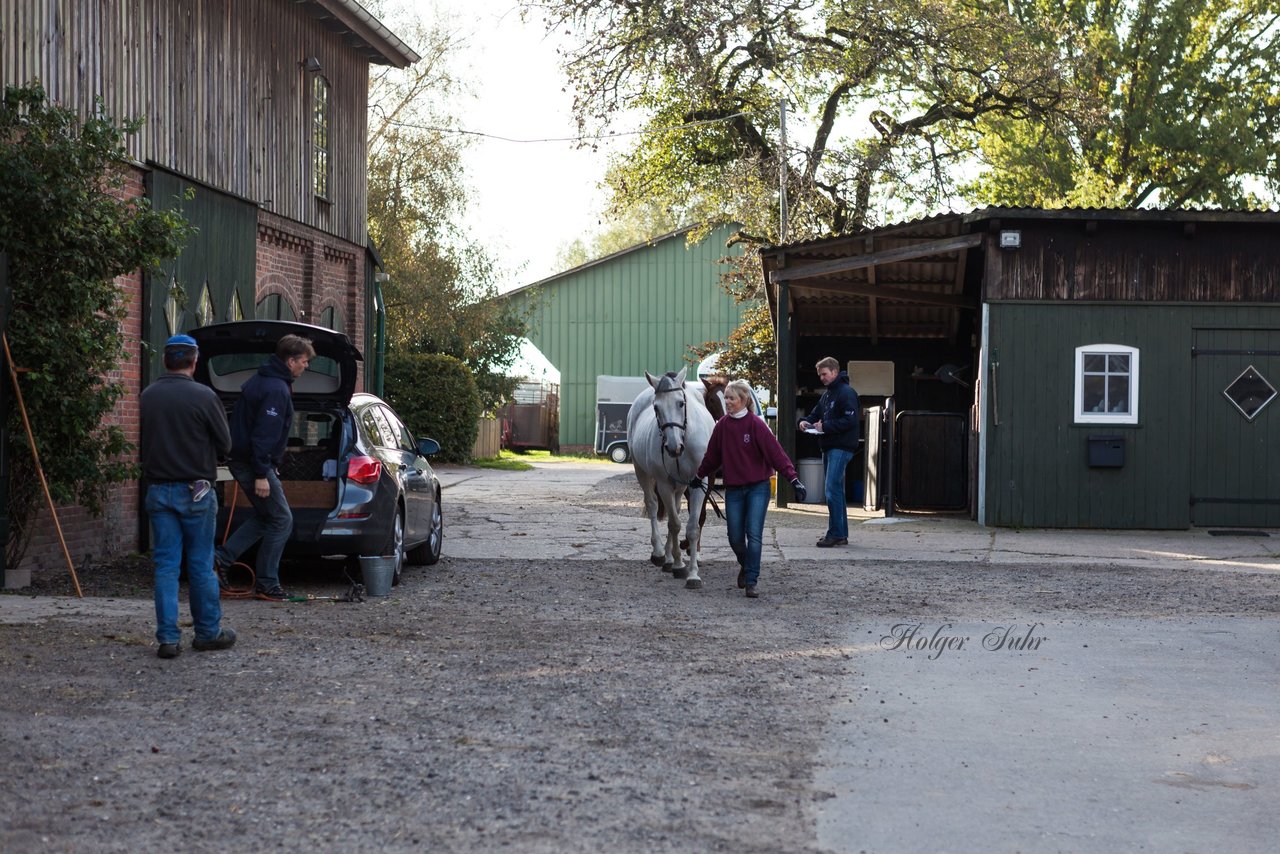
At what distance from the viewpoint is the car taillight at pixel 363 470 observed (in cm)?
1127

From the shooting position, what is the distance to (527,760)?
236 inches

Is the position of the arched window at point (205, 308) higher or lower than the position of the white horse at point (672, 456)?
higher

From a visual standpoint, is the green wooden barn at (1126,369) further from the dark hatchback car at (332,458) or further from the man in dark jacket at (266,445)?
the man in dark jacket at (266,445)

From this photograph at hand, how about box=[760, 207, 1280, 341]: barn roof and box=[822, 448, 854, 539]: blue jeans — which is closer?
box=[822, 448, 854, 539]: blue jeans

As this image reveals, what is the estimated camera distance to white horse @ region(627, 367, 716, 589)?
41.4 feet

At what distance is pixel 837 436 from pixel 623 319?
36.3 m

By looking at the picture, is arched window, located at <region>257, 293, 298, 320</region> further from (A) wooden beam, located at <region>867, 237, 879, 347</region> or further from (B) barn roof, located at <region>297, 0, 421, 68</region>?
(A) wooden beam, located at <region>867, 237, 879, 347</region>

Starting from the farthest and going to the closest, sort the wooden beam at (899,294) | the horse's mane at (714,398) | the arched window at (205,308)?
the wooden beam at (899,294) < the horse's mane at (714,398) < the arched window at (205,308)

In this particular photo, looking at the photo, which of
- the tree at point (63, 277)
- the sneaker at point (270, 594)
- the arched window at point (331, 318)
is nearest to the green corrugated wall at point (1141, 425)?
the arched window at point (331, 318)

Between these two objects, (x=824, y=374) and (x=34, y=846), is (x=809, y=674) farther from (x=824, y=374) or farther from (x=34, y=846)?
(x=824, y=374)

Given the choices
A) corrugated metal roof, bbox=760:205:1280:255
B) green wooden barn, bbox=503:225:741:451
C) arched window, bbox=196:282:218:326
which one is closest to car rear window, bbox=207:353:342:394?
arched window, bbox=196:282:218:326

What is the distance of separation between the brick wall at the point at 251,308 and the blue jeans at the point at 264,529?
2.08 m

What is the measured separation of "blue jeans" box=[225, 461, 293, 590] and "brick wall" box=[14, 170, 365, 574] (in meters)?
2.08

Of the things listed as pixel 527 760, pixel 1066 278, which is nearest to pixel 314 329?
pixel 527 760
